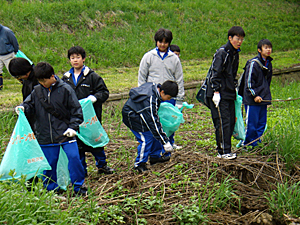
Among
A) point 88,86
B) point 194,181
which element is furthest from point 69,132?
point 194,181

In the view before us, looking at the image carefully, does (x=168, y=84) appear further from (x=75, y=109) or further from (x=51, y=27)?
(x=51, y=27)

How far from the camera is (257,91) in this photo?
4.98 m

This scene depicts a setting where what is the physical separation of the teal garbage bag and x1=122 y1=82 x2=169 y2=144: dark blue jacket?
0.88 meters

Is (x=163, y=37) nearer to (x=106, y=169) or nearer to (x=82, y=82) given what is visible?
(x=82, y=82)

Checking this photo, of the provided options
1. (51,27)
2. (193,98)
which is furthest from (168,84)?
(51,27)

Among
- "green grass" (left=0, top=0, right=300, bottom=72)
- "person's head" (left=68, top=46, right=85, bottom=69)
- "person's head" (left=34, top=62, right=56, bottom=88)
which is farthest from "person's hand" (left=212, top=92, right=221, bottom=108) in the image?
"green grass" (left=0, top=0, right=300, bottom=72)

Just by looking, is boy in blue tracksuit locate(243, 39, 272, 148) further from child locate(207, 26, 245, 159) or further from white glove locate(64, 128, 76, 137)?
white glove locate(64, 128, 76, 137)

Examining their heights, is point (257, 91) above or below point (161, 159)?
above

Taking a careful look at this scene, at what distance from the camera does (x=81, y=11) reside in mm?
12023

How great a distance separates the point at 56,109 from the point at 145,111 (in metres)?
0.99

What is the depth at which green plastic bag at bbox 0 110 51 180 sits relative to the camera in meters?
3.29

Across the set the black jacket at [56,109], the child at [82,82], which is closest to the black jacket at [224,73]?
the child at [82,82]

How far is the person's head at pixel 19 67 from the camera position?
3.63 meters

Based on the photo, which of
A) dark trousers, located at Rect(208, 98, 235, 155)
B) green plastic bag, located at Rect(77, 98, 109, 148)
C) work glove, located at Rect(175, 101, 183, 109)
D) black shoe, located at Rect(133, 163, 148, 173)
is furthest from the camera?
work glove, located at Rect(175, 101, 183, 109)
